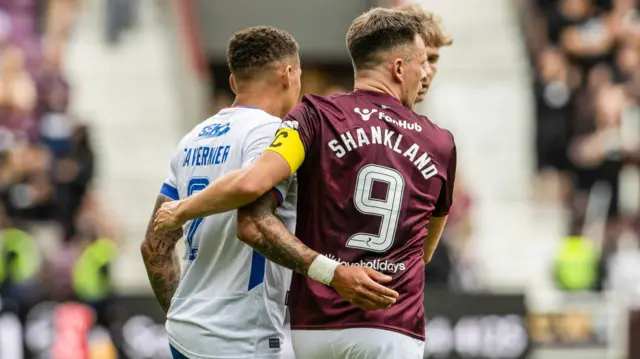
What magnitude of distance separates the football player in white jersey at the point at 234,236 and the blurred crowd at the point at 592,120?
32.1 feet

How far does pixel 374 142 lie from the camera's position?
4859 mm

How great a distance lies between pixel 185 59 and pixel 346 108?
45.5 feet

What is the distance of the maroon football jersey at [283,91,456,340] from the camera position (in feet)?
15.8

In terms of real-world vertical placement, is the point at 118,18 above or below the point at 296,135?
above

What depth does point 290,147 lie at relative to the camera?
15.5 ft

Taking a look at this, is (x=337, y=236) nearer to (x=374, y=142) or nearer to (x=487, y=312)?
(x=374, y=142)

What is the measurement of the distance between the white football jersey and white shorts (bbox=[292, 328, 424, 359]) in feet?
0.99

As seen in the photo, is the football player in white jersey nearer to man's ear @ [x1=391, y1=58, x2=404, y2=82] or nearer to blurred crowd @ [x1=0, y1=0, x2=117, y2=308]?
man's ear @ [x1=391, y1=58, x2=404, y2=82]

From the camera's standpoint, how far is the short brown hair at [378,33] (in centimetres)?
495

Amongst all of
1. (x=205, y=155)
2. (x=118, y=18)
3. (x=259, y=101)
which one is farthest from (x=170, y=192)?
(x=118, y=18)

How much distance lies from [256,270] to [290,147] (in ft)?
2.00

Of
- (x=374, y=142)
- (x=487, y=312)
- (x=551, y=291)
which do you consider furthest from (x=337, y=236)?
(x=551, y=291)

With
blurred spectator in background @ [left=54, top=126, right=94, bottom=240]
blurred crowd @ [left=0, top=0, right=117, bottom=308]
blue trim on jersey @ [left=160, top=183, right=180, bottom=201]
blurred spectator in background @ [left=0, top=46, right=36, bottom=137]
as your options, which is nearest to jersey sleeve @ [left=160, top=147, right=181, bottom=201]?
blue trim on jersey @ [left=160, top=183, right=180, bottom=201]

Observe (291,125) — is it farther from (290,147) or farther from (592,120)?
(592,120)
